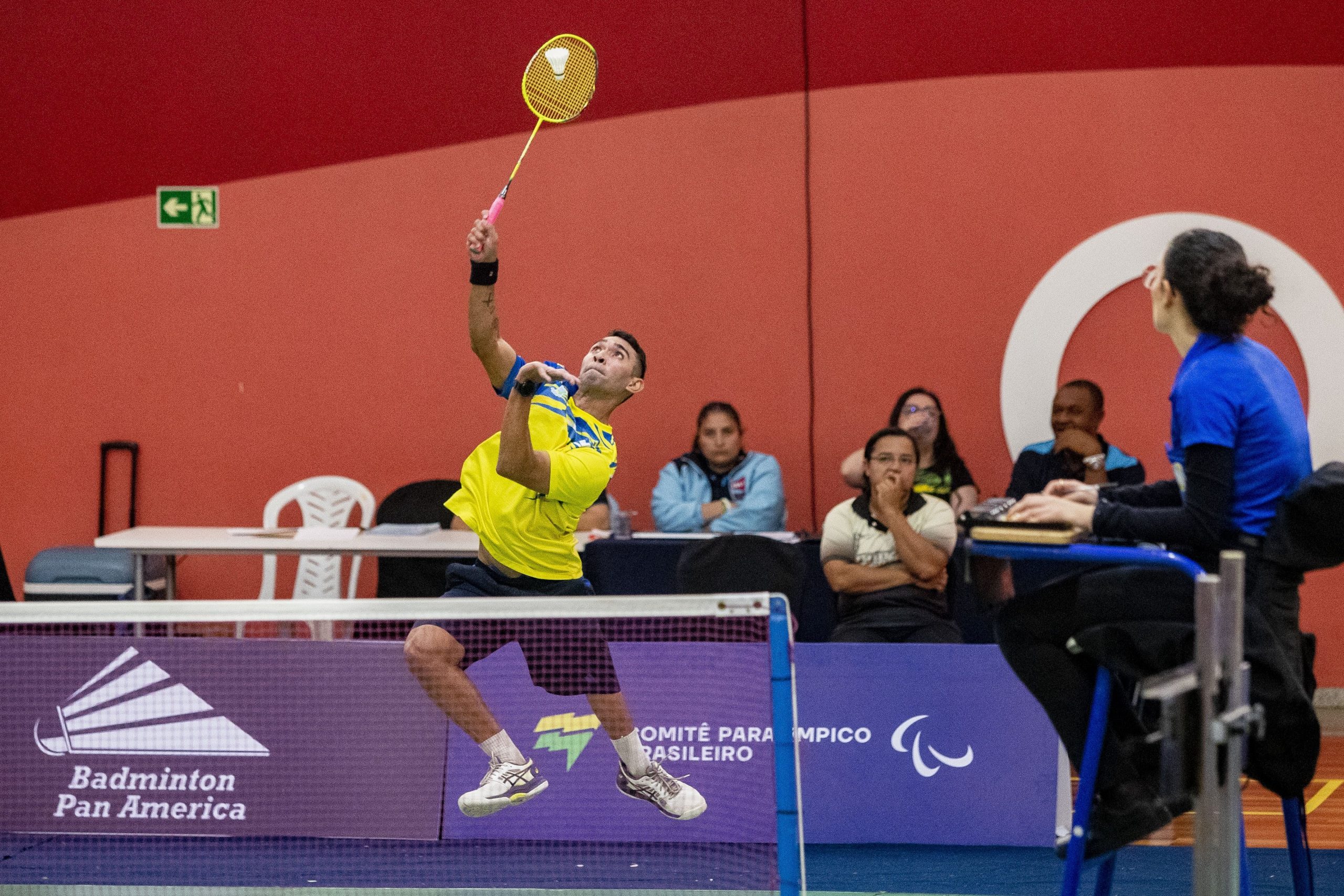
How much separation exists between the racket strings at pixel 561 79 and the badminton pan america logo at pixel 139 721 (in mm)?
2526

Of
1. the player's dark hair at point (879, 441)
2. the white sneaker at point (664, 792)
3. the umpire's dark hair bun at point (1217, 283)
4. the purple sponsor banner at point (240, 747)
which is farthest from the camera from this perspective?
the player's dark hair at point (879, 441)

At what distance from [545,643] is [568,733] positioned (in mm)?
565

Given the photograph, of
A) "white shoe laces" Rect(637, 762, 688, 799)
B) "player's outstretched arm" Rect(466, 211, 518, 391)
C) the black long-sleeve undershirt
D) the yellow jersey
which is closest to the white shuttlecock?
"player's outstretched arm" Rect(466, 211, 518, 391)

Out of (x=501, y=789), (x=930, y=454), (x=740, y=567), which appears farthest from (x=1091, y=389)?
(x=501, y=789)

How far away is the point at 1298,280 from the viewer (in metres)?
7.80

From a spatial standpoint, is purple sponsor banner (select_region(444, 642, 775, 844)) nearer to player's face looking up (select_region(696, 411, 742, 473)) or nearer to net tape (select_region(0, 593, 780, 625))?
net tape (select_region(0, 593, 780, 625))

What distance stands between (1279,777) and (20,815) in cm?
428

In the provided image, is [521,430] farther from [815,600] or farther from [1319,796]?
[1319,796]

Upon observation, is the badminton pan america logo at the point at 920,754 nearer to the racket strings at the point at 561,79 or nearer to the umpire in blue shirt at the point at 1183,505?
the umpire in blue shirt at the point at 1183,505

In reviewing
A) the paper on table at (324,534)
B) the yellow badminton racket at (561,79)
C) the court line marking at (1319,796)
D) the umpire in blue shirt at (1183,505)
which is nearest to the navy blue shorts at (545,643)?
the umpire in blue shirt at (1183,505)

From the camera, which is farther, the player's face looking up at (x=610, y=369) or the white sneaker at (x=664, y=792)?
the player's face looking up at (x=610, y=369)

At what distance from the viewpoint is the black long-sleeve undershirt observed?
303cm

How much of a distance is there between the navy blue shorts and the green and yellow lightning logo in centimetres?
34

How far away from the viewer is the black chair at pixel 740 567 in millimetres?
6320
